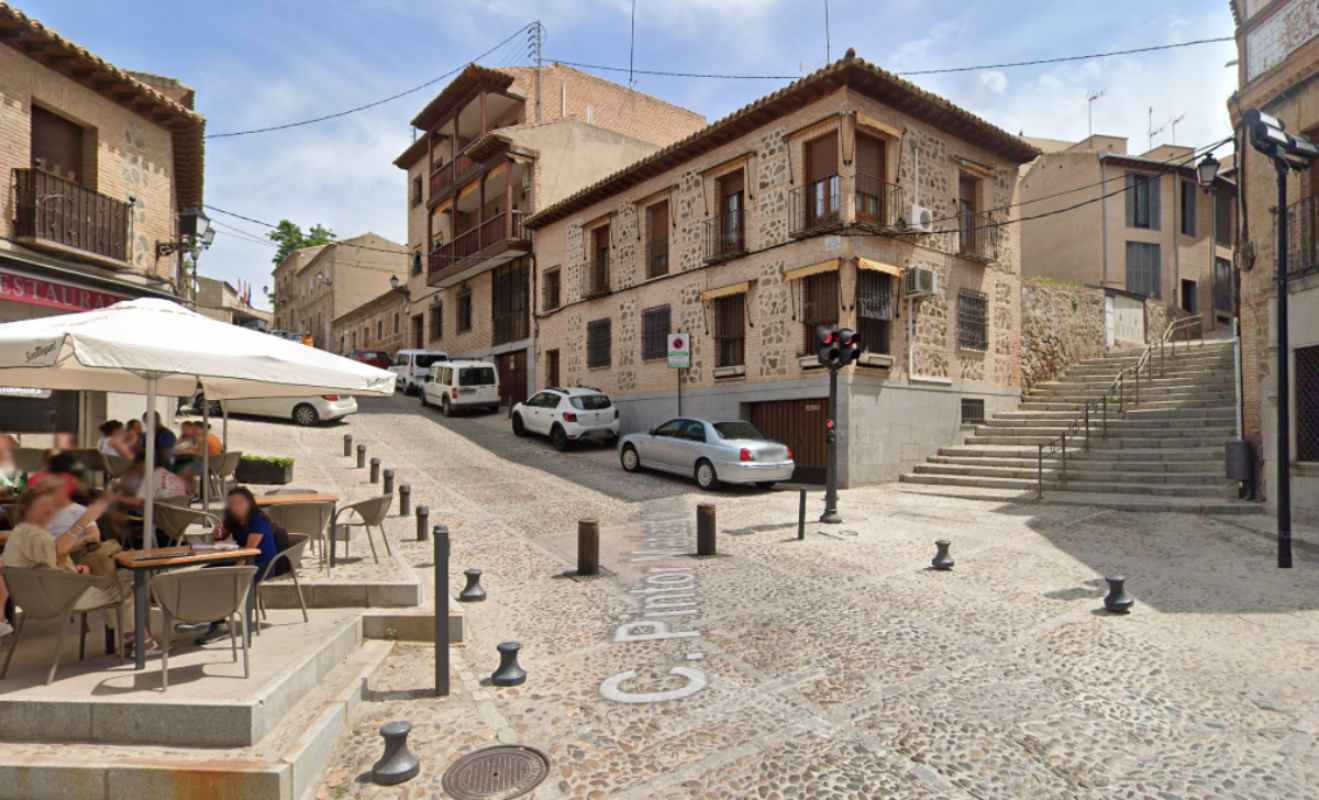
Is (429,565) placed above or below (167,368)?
below

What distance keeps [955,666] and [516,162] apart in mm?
→ 22509

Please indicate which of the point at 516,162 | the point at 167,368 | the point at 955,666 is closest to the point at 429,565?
the point at 167,368

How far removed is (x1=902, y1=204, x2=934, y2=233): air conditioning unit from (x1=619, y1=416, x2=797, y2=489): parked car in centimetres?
559

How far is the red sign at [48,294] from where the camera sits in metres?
10.8

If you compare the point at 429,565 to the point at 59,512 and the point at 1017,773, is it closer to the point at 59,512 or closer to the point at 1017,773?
the point at 59,512

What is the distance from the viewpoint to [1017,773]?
3418mm

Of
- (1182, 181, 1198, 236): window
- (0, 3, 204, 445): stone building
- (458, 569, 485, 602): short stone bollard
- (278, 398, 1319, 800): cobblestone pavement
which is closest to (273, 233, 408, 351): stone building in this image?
(0, 3, 204, 445): stone building

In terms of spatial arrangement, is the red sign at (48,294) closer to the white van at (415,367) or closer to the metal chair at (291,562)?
the metal chair at (291,562)

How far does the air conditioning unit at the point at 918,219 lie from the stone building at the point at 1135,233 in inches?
411

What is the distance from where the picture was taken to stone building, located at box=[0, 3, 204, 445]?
10.9 m

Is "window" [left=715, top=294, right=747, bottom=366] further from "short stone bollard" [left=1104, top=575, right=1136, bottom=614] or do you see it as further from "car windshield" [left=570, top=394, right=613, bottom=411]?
"short stone bollard" [left=1104, top=575, right=1136, bottom=614]

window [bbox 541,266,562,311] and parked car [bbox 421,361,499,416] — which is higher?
window [bbox 541,266,562,311]

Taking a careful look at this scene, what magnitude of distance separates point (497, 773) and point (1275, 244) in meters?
12.7

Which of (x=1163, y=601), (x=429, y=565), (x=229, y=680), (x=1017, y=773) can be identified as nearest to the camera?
(x=1017, y=773)
